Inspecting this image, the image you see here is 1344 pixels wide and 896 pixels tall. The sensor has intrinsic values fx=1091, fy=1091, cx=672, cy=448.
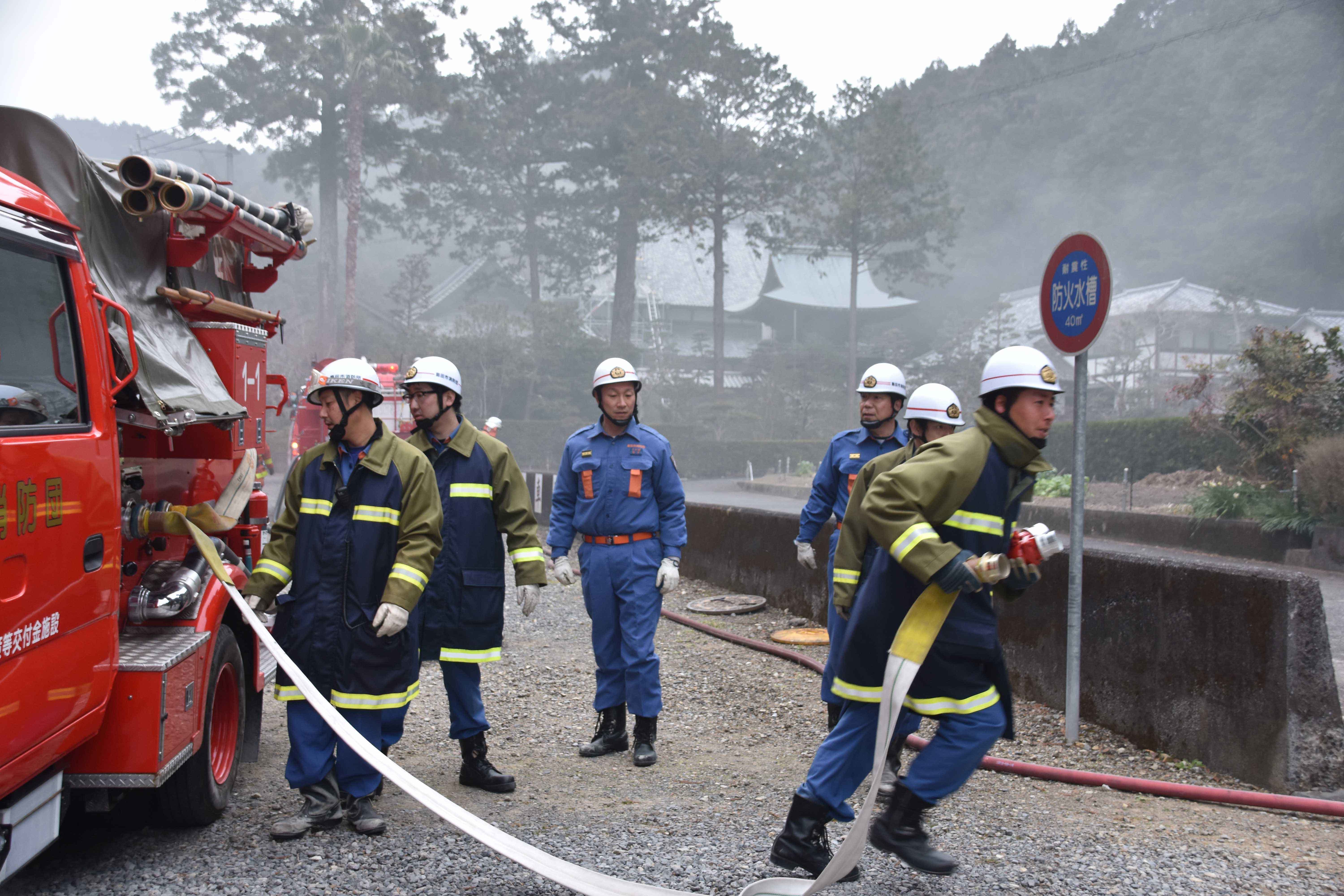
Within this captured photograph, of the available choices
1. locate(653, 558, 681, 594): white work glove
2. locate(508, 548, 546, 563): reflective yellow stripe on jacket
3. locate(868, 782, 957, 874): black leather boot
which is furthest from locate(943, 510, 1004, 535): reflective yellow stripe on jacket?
locate(653, 558, 681, 594): white work glove

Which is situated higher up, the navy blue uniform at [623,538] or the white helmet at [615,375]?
the white helmet at [615,375]

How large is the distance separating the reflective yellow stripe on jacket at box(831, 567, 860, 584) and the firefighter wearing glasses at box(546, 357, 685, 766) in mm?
994

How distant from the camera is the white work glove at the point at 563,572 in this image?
546cm

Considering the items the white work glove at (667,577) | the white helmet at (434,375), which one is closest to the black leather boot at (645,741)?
the white work glove at (667,577)

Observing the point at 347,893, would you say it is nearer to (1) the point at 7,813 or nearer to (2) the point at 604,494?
(1) the point at 7,813

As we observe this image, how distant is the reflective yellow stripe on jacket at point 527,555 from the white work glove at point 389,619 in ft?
3.03

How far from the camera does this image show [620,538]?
17.9 feet

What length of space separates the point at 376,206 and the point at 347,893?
3876 centimetres

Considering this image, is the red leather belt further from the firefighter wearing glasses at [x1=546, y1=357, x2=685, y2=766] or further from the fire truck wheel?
the fire truck wheel

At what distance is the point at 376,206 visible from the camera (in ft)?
130

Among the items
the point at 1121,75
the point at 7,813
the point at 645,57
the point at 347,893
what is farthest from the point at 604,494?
the point at 1121,75

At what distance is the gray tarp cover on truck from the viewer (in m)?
3.72

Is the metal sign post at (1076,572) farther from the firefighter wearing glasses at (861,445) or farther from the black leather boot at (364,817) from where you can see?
the black leather boot at (364,817)

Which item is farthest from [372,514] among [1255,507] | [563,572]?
[1255,507]
